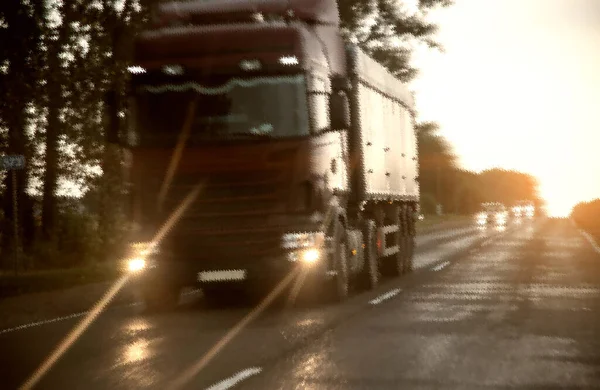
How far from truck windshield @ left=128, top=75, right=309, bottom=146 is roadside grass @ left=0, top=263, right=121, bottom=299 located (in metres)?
4.69

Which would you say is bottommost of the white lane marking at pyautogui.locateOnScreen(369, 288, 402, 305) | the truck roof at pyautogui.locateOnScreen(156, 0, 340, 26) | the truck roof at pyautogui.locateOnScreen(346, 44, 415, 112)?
the white lane marking at pyautogui.locateOnScreen(369, 288, 402, 305)

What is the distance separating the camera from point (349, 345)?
10.4 meters

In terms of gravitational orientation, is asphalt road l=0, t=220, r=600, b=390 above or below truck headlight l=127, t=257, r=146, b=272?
below

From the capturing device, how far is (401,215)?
69.0 ft

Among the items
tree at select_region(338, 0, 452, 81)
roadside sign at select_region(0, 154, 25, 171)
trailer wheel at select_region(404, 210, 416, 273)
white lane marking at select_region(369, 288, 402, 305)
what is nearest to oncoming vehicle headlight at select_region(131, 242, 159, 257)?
white lane marking at select_region(369, 288, 402, 305)

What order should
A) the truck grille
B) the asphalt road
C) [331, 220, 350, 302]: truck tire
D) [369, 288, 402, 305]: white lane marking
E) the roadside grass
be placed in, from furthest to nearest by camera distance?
the roadside grass
[369, 288, 402, 305]: white lane marking
[331, 220, 350, 302]: truck tire
the truck grille
the asphalt road

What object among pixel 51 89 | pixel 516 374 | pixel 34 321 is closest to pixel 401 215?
pixel 51 89

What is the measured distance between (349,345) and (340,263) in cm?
469

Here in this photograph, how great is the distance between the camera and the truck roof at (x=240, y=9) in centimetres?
1458

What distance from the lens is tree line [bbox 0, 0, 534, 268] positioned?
712 inches

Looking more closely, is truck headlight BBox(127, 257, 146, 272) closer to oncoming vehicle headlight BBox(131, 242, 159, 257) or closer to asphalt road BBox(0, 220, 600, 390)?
oncoming vehicle headlight BBox(131, 242, 159, 257)

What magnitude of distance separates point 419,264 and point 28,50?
1111cm

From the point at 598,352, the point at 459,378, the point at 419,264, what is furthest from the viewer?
the point at 419,264

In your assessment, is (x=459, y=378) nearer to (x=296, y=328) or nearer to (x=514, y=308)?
(x=296, y=328)
